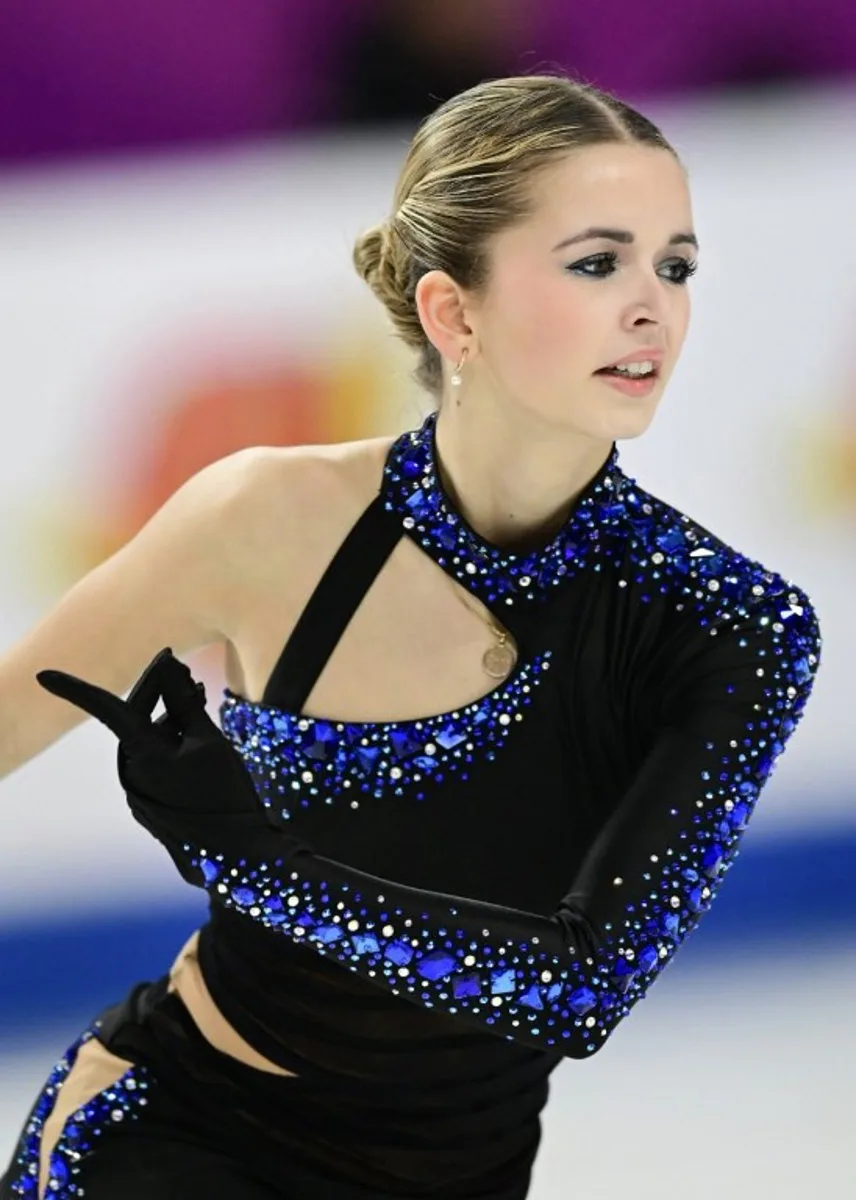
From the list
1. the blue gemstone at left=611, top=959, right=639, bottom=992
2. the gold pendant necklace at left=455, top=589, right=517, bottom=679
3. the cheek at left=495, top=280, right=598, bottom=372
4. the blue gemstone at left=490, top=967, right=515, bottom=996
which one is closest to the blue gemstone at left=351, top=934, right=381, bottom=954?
the blue gemstone at left=490, top=967, right=515, bottom=996

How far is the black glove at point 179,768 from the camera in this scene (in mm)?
1511

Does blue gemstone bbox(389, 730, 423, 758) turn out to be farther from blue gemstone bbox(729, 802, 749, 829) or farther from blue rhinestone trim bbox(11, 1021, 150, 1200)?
blue rhinestone trim bbox(11, 1021, 150, 1200)

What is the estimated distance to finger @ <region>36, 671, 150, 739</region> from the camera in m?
1.49

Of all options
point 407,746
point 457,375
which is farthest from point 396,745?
point 457,375

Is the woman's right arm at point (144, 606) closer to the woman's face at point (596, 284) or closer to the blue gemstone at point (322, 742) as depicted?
the blue gemstone at point (322, 742)

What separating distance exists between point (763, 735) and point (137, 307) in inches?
75.3

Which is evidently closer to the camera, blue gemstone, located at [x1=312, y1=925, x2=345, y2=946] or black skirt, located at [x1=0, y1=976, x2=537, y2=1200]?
blue gemstone, located at [x1=312, y1=925, x2=345, y2=946]

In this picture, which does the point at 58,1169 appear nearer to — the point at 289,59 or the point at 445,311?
the point at 445,311

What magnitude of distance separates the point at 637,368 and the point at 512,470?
0.59 ft

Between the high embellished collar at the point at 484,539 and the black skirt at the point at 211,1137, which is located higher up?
the high embellished collar at the point at 484,539

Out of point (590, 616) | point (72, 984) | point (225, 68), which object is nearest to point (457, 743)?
point (590, 616)

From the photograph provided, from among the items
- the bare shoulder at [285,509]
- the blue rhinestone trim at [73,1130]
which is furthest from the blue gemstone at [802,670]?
the blue rhinestone trim at [73,1130]

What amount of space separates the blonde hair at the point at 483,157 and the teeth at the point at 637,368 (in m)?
0.18

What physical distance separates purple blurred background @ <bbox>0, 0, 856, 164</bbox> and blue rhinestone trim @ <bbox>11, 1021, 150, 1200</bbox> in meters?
2.03
